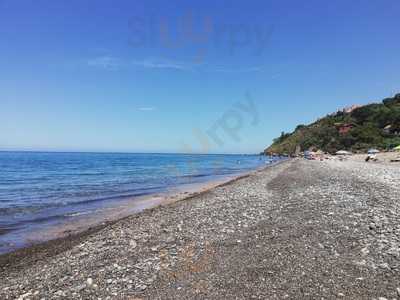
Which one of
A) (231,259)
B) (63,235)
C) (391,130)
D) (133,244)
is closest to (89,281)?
(133,244)

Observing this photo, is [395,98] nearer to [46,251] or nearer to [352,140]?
[352,140]

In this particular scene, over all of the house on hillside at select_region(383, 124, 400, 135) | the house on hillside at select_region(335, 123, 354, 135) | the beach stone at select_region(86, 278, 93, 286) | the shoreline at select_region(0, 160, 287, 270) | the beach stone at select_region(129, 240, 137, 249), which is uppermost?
the house on hillside at select_region(335, 123, 354, 135)

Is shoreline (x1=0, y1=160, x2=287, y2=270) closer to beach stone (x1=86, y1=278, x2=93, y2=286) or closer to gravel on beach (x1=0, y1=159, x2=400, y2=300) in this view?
gravel on beach (x1=0, y1=159, x2=400, y2=300)

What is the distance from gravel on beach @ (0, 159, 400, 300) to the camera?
5539mm

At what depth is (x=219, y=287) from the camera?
18.6ft

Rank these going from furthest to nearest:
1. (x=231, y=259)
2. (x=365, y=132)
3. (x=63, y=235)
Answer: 1. (x=365, y=132)
2. (x=63, y=235)
3. (x=231, y=259)

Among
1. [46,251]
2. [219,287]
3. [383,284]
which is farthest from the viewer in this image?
[46,251]

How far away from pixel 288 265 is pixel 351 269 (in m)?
1.25

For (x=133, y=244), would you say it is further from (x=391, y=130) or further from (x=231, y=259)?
(x=391, y=130)

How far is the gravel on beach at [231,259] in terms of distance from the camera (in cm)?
554

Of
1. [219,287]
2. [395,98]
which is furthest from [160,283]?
[395,98]

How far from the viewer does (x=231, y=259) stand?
23.0ft

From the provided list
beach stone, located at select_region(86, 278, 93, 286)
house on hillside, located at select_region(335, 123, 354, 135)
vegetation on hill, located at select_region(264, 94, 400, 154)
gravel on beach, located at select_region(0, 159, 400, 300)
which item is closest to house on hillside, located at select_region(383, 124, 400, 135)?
vegetation on hill, located at select_region(264, 94, 400, 154)

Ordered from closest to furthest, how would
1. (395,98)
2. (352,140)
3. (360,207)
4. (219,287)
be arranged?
1. (219,287)
2. (360,207)
3. (352,140)
4. (395,98)
